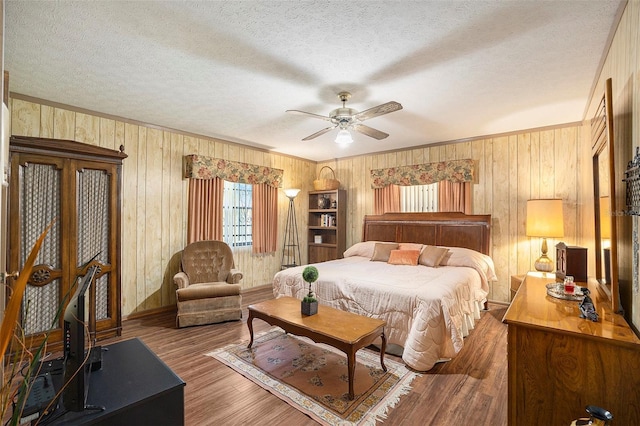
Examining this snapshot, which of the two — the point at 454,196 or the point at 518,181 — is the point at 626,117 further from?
the point at 454,196

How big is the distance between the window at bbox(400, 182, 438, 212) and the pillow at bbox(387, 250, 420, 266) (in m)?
1.07

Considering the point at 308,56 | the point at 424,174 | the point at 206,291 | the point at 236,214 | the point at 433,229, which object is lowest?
the point at 206,291

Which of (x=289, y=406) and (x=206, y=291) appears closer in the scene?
(x=289, y=406)

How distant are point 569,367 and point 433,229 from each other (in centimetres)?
346

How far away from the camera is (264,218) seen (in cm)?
552

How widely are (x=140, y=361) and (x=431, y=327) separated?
7.20ft

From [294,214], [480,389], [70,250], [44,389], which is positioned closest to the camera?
[44,389]

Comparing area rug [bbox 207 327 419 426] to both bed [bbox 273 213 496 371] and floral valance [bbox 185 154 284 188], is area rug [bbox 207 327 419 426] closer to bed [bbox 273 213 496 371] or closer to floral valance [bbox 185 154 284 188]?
bed [bbox 273 213 496 371]

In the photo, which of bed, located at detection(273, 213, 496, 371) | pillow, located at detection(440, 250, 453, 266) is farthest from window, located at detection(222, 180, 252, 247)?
pillow, located at detection(440, 250, 453, 266)

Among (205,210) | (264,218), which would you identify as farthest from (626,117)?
(264,218)

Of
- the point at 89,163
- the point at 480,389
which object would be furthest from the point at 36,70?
the point at 480,389

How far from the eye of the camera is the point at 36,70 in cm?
265

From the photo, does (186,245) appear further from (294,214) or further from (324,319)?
(324,319)

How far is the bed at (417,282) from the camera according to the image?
8.90ft
